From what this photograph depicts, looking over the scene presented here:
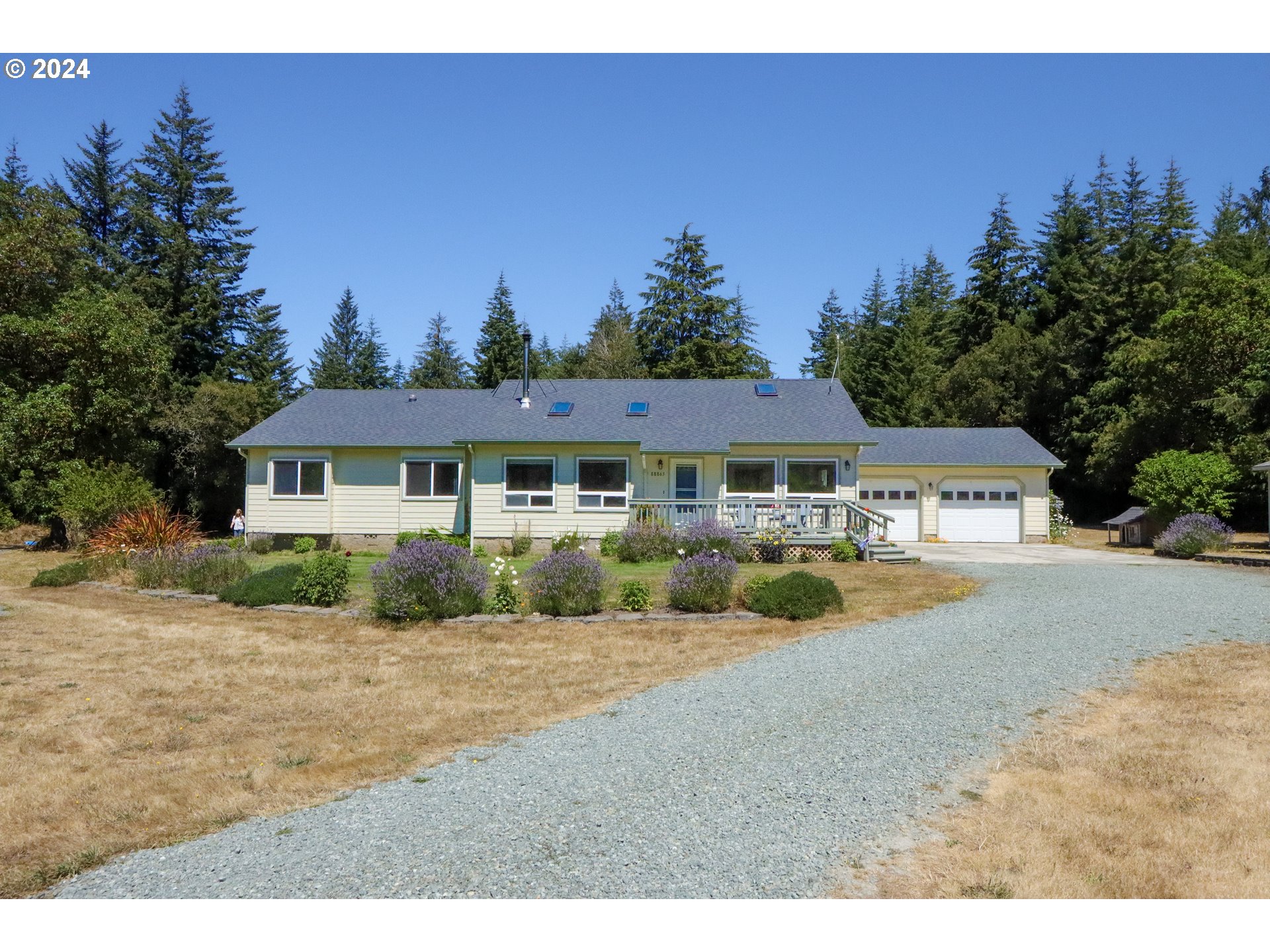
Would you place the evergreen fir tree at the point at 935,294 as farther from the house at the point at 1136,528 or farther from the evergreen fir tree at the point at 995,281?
the house at the point at 1136,528

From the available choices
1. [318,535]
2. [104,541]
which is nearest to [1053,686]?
[104,541]

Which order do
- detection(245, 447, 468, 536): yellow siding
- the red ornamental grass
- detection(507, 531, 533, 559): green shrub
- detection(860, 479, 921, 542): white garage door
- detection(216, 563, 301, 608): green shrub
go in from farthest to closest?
1. detection(860, 479, 921, 542): white garage door
2. detection(245, 447, 468, 536): yellow siding
3. detection(507, 531, 533, 559): green shrub
4. the red ornamental grass
5. detection(216, 563, 301, 608): green shrub

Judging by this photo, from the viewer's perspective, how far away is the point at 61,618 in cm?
1210

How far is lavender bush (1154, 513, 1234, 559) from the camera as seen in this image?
795 inches

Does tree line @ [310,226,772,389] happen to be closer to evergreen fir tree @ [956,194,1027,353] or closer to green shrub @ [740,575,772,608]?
evergreen fir tree @ [956,194,1027,353]

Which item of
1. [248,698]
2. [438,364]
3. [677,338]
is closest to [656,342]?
[677,338]

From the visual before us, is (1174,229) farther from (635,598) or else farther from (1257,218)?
(635,598)

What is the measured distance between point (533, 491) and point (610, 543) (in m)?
3.10

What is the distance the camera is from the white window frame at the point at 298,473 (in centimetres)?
2300

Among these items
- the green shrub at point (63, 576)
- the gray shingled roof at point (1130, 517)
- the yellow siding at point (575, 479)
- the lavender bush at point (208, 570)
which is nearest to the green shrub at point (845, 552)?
the yellow siding at point (575, 479)

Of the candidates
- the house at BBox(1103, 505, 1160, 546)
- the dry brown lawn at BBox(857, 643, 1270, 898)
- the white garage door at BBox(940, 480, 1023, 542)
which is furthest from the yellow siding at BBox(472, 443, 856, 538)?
the dry brown lawn at BBox(857, 643, 1270, 898)

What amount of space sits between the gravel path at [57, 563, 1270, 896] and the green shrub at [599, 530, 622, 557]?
35.1ft

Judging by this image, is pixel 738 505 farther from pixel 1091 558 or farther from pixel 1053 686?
pixel 1053 686

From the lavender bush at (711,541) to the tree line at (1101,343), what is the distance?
57.7 ft
